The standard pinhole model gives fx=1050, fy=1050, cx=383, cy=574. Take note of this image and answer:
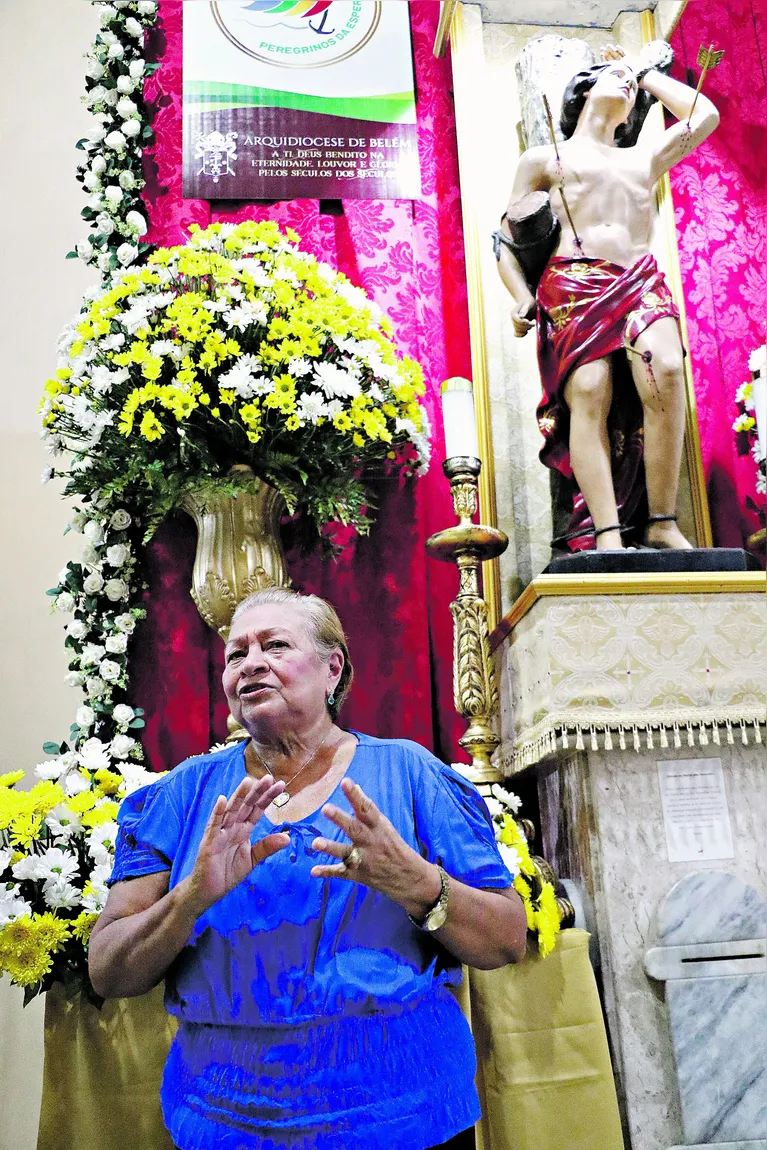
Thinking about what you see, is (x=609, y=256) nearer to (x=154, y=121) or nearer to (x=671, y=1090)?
(x=154, y=121)

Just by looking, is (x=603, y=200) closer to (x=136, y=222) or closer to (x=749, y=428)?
(x=749, y=428)

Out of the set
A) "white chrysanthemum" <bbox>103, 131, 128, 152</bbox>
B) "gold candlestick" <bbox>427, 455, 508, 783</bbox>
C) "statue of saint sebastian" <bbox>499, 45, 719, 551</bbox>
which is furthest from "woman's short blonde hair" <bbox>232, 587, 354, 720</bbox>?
"white chrysanthemum" <bbox>103, 131, 128, 152</bbox>

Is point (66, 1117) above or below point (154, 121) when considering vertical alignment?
below

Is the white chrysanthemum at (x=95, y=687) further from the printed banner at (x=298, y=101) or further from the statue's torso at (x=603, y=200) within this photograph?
the statue's torso at (x=603, y=200)

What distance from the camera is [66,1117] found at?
1942 millimetres

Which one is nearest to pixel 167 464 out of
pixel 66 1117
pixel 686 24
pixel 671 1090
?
pixel 66 1117

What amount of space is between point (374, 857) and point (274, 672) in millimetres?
424

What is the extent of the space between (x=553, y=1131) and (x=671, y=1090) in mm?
309

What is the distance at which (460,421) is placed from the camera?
287 centimetres

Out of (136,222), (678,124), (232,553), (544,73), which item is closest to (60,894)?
(232,553)

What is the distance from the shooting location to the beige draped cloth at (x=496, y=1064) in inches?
77.3

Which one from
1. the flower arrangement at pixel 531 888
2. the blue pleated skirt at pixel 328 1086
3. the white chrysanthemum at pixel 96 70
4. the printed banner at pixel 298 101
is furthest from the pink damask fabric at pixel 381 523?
the blue pleated skirt at pixel 328 1086

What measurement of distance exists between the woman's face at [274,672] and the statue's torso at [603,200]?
5.74ft

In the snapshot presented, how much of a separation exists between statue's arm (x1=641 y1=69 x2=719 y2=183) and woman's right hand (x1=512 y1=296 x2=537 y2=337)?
554 millimetres
